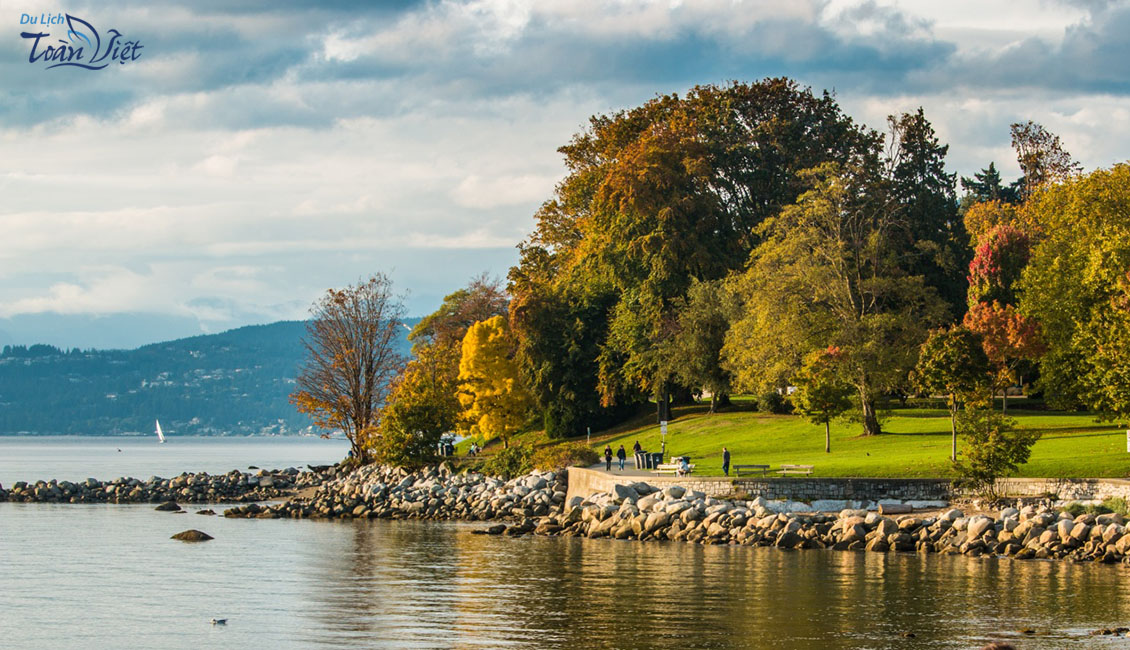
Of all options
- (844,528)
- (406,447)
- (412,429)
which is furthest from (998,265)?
(406,447)

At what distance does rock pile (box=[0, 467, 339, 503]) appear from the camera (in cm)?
6681

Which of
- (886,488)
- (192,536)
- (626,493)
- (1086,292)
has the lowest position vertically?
(192,536)

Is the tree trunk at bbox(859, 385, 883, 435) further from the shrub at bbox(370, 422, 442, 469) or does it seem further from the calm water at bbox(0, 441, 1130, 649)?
the shrub at bbox(370, 422, 442, 469)

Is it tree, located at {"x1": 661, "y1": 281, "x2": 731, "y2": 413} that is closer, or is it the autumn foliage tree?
the autumn foliage tree

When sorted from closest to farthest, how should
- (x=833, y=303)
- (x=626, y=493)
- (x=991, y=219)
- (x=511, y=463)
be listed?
(x=626, y=493) < (x=833, y=303) < (x=511, y=463) < (x=991, y=219)

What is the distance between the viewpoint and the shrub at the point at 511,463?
60.5 meters

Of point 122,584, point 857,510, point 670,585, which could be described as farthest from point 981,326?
point 122,584

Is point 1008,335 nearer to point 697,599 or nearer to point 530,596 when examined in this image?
point 697,599

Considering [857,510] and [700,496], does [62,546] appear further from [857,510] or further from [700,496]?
[857,510]

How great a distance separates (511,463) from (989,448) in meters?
27.3

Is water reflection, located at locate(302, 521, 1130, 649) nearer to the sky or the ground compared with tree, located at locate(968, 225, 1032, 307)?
nearer to the ground

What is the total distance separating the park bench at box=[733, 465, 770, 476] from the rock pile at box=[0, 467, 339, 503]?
31547mm

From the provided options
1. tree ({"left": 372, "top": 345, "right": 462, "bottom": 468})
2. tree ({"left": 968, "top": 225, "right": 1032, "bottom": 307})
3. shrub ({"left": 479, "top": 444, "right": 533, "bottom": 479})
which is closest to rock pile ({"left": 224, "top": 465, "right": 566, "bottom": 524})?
shrub ({"left": 479, "top": 444, "right": 533, "bottom": 479})

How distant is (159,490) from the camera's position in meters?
67.9
